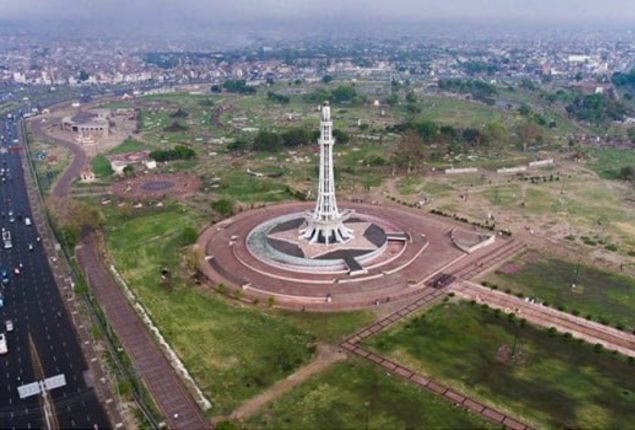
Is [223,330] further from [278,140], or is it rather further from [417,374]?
[278,140]

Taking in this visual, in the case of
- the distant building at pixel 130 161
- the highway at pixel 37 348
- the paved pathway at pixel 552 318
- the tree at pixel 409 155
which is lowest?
the highway at pixel 37 348

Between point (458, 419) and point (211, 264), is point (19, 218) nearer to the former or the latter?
point (211, 264)

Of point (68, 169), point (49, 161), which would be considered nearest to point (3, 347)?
point (68, 169)

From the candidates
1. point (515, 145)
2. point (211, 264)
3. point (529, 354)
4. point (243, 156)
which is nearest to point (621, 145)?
point (515, 145)

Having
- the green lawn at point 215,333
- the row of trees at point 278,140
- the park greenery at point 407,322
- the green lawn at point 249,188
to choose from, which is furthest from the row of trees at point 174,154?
the green lawn at point 215,333

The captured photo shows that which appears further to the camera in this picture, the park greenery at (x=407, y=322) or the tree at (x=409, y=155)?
the tree at (x=409, y=155)

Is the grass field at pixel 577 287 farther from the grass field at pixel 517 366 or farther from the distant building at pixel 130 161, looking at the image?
the distant building at pixel 130 161

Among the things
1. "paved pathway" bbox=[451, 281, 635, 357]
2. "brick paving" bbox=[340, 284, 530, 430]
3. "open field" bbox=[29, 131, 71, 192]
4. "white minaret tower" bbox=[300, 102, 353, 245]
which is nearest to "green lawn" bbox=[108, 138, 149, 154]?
"open field" bbox=[29, 131, 71, 192]
